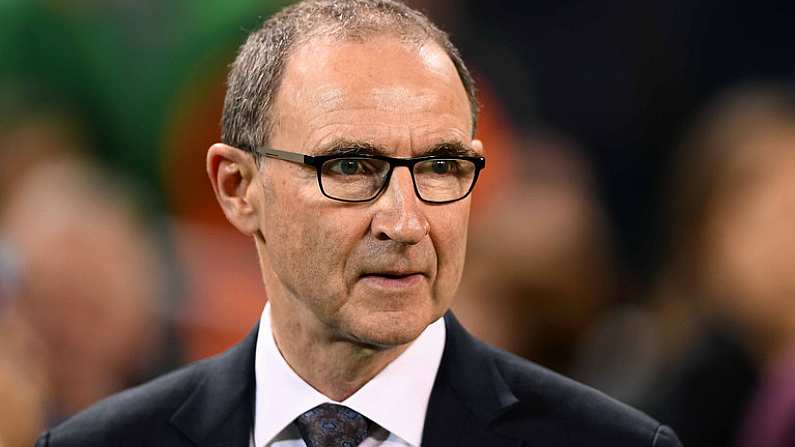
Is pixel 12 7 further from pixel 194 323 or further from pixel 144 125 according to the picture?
pixel 194 323

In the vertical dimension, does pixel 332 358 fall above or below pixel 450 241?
below

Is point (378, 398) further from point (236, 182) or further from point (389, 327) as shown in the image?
point (236, 182)

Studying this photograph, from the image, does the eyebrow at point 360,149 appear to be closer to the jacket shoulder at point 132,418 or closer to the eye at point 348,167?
the eye at point 348,167

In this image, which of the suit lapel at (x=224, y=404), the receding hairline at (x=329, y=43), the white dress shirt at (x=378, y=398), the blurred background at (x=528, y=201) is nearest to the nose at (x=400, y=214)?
the receding hairline at (x=329, y=43)

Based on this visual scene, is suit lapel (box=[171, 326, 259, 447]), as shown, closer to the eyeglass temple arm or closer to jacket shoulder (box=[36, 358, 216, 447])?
jacket shoulder (box=[36, 358, 216, 447])

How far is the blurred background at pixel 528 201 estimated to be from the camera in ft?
15.7

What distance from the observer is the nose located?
2.72 metres

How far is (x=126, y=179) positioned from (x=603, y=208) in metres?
2.06

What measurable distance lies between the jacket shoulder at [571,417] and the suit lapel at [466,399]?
3 centimetres

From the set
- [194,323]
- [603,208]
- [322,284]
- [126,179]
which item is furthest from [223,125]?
[603,208]

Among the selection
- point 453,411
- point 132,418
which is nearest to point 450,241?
point 453,411

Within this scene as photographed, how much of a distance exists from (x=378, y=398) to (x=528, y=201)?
123 inches

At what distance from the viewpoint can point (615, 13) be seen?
6.48 meters

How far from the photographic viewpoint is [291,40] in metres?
2.94
